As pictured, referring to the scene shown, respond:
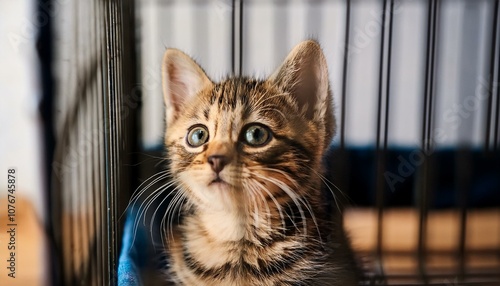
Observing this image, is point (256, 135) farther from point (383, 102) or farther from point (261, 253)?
point (383, 102)

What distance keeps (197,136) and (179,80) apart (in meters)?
0.09

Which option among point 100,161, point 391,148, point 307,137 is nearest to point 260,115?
point 307,137

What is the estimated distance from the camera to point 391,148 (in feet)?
4.18

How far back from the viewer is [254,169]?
25.2 inches

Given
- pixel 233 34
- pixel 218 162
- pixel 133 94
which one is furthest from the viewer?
pixel 133 94

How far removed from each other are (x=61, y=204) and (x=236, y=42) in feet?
1.10

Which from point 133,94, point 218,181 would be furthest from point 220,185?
point 133,94

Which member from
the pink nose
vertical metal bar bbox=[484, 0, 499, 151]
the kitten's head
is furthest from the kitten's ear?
vertical metal bar bbox=[484, 0, 499, 151]

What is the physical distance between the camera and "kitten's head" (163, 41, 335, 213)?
2.10 feet

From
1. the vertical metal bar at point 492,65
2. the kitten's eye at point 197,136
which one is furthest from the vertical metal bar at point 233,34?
the vertical metal bar at point 492,65

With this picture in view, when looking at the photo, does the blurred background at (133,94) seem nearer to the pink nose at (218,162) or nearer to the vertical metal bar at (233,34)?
the vertical metal bar at (233,34)

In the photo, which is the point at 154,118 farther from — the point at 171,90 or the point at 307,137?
the point at 307,137

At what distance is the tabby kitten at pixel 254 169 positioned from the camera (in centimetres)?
65

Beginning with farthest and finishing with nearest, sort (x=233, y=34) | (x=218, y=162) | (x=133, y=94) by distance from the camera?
(x=133, y=94) → (x=233, y=34) → (x=218, y=162)
